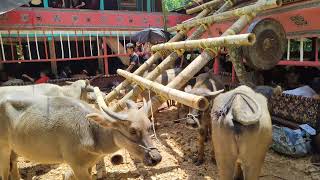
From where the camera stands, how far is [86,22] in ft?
42.2

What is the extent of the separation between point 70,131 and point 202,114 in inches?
107

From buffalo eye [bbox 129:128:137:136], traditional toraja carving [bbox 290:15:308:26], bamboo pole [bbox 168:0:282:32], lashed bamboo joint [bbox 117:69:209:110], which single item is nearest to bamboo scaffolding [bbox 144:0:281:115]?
bamboo pole [bbox 168:0:282:32]

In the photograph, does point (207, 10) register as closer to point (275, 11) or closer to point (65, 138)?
point (275, 11)

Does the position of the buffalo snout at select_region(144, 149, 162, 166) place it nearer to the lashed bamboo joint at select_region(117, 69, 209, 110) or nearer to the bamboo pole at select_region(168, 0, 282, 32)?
the lashed bamboo joint at select_region(117, 69, 209, 110)

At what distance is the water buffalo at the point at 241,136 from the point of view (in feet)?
11.1

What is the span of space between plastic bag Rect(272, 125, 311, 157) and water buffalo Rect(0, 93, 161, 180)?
3495 mm

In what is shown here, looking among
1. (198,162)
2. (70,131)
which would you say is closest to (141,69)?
(198,162)

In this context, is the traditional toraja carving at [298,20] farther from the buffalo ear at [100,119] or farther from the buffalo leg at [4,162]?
the buffalo leg at [4,162]

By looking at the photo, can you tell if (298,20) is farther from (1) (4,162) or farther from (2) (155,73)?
(1) (4,162)

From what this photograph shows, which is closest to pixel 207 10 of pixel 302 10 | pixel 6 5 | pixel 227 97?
pixel 302 10

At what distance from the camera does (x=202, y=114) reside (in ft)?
18.4

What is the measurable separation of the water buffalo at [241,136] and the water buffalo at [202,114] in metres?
1.18

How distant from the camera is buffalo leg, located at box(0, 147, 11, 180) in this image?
4.55 metres

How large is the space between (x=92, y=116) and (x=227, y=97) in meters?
1.89
